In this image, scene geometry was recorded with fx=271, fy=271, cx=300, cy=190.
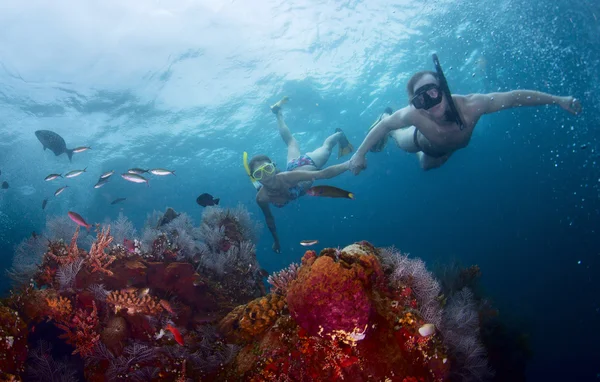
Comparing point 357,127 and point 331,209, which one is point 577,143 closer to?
point 357,127

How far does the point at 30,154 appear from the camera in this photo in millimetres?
23297

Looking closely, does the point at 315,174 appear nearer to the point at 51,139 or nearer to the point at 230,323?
the point at 230,323

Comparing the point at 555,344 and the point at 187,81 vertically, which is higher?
the point at 187,81

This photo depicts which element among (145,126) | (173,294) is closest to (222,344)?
(173,294)

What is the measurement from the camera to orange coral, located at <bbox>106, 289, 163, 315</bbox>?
4.13 meters

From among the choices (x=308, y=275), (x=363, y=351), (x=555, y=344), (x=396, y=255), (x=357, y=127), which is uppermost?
(x=357, y=127)

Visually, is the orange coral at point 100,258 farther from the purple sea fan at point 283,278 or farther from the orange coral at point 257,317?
the purple sea fan at point 283,278

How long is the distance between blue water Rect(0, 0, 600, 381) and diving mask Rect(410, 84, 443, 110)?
9770 millimetres

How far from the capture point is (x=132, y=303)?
4164 mm

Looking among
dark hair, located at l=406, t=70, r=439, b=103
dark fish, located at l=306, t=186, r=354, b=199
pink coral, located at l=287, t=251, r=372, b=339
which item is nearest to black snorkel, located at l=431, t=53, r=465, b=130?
dark hair, located at l=406, t=70, r=439, b=103

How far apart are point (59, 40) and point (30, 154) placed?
15054 mm

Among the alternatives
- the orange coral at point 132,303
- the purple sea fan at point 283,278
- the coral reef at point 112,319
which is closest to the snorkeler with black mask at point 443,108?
the purple sea fan at point 283,278

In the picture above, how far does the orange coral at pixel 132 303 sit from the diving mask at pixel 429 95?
6.70 meters

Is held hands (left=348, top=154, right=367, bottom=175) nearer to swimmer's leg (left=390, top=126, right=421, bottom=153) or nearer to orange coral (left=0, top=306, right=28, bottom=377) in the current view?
swimmer's leg (left=390, top=126, right=421, bottom=153)
